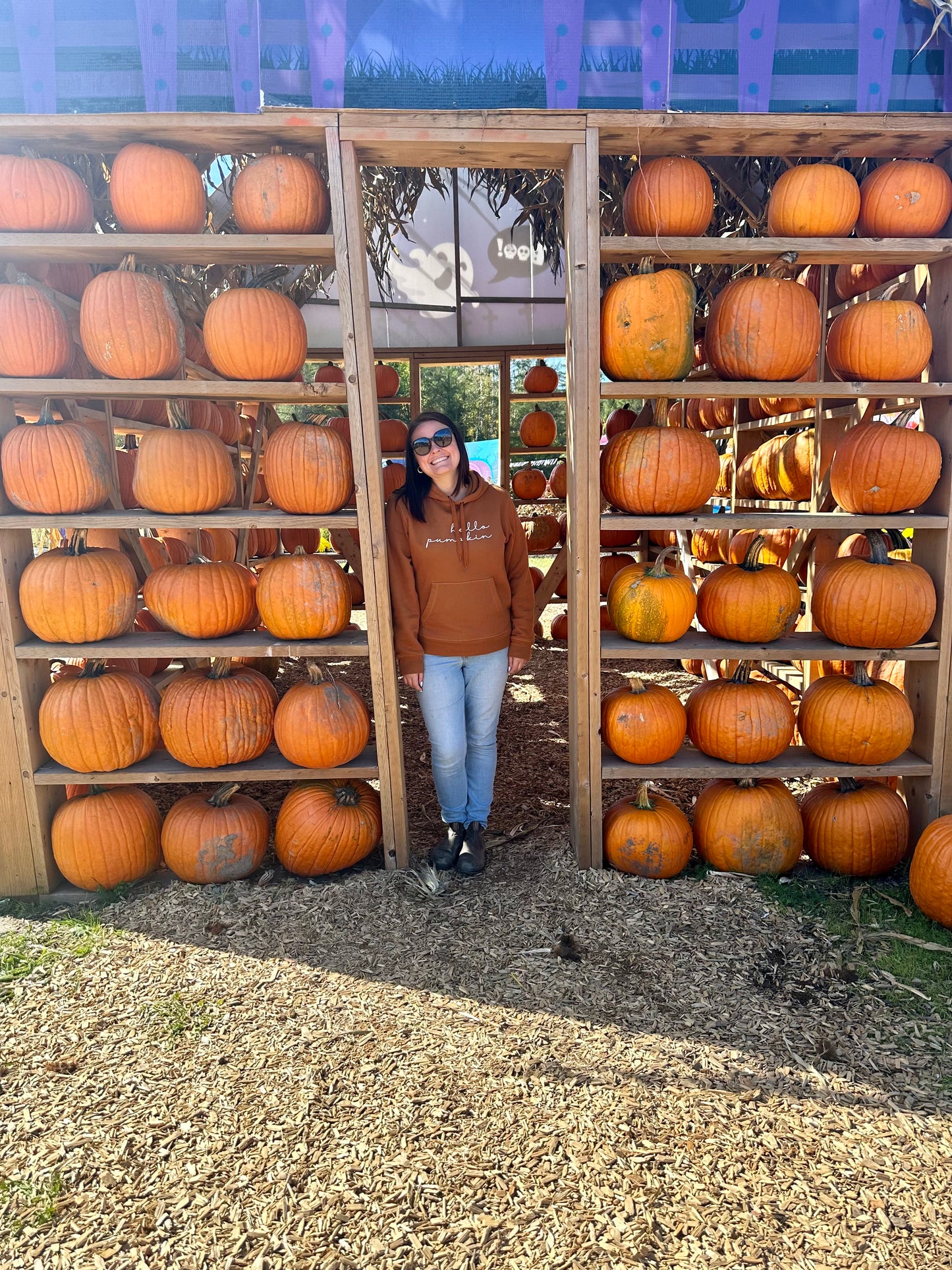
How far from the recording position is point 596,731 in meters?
3.69

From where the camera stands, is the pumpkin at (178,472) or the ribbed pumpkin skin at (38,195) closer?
the ribbed pumpkin skin at (38,195)

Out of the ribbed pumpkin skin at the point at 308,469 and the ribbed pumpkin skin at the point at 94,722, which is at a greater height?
the ribbed pumpkin skin at the point at 308,469

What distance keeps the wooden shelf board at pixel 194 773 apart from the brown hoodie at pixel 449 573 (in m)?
0.54

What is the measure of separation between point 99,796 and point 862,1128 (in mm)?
3287

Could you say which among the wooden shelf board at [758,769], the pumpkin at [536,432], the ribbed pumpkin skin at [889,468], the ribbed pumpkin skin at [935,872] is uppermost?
the pumpkin at [536,432]

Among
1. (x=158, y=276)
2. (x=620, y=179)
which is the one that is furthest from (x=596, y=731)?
(x=620, y=179)

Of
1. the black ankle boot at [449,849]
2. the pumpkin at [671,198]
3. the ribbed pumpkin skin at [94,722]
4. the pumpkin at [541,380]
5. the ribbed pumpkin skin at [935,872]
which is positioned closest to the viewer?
the ribbed pumpkin skin at [935,872]

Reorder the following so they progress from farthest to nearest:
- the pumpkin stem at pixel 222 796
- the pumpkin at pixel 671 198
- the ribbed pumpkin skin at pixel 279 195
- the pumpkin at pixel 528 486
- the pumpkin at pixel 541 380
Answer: the pumpkin at pixel 528 486, the pumpkin at pixel 541 380, the pumpkin stem at pixel 222 796, the pumpkin at pixel 671 198, the ribbed pumpkin skin at pixel 279 195

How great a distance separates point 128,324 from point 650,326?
2.23 m

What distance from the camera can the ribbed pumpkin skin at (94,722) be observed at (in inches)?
139

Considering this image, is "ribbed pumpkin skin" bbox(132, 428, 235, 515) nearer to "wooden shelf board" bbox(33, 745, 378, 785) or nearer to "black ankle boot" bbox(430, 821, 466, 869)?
"wooden shelf board" bbox(33, 745, 378, 785)

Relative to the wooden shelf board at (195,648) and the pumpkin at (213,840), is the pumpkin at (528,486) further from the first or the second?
the pumpkin at (213,840)

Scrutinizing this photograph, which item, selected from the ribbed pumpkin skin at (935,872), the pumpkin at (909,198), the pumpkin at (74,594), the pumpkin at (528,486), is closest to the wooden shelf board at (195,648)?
the pumpkin at (74,594)

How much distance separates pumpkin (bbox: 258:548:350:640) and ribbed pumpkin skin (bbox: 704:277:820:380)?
2.04 m
